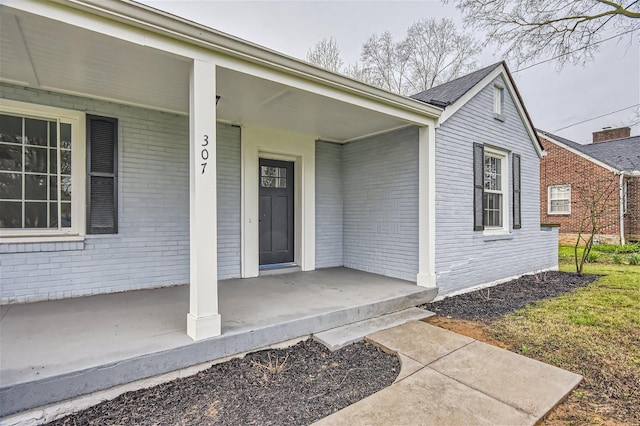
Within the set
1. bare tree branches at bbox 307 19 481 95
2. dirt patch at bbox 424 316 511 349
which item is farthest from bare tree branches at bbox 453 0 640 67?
bare tree branches at bbox 307 19 481 95

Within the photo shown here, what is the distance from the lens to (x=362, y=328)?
11.2 ft

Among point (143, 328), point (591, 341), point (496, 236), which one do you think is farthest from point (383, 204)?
point (143, 328)

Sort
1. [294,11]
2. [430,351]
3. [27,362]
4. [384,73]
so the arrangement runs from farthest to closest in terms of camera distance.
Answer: [384,73] → [294,11] → [430,351] → [27,362]

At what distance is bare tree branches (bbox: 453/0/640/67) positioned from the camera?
592cm

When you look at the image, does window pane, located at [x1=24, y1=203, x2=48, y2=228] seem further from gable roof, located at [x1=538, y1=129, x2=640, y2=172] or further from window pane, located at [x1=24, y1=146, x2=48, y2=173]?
gable roof, located at [x1=538, y1=129, x2=640, y2=172]

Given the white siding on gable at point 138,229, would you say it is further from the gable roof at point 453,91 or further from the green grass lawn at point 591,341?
the green grass lawn at point 591,341

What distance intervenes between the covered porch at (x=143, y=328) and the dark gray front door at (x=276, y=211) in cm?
98

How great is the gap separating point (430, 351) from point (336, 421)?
53.7 inches

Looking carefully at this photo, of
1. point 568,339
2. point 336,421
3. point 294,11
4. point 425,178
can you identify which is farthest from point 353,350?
point 294,11

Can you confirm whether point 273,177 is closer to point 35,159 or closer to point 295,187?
point 295,187

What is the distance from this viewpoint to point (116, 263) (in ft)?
13.0

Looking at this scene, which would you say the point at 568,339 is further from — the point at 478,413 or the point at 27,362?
the point at 27,362

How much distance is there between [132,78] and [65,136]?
128cm

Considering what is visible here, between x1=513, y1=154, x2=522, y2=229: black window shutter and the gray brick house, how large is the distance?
40mm
